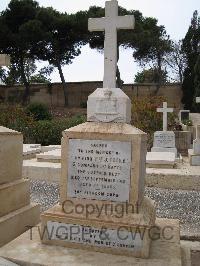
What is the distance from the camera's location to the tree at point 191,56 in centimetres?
3189

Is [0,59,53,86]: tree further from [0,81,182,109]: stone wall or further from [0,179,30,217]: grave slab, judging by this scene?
[0,179,30,217]: grave slab

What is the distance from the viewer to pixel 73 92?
114ft

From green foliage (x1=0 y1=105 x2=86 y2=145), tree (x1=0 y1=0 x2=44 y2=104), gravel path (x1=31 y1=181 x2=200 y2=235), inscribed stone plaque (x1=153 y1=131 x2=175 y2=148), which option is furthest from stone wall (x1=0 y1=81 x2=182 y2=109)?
gravel path (x1=31 y1=181 x2=200 y2=235)

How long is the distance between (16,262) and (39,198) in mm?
3297

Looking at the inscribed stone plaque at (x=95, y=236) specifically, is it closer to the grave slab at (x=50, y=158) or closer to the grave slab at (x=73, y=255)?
the grave slab at (x=73, y=255)

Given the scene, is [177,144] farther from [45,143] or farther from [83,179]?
[83,179]

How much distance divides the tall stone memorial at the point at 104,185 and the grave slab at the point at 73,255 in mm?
93

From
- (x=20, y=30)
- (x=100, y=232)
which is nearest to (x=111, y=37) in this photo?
(x=100, y=232)

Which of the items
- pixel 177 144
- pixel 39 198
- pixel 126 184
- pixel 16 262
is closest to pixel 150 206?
pixel 126 184

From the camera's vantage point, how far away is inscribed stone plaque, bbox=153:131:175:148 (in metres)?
12.4

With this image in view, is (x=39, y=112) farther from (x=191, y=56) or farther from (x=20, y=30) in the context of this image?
(x=191, y=56)

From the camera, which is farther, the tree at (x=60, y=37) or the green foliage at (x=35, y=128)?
the tree at (x=60, y=37)

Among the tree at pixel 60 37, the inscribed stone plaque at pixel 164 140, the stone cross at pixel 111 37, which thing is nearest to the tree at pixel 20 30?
the tree at pixel 60 37

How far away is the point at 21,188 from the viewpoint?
4.29 meters
